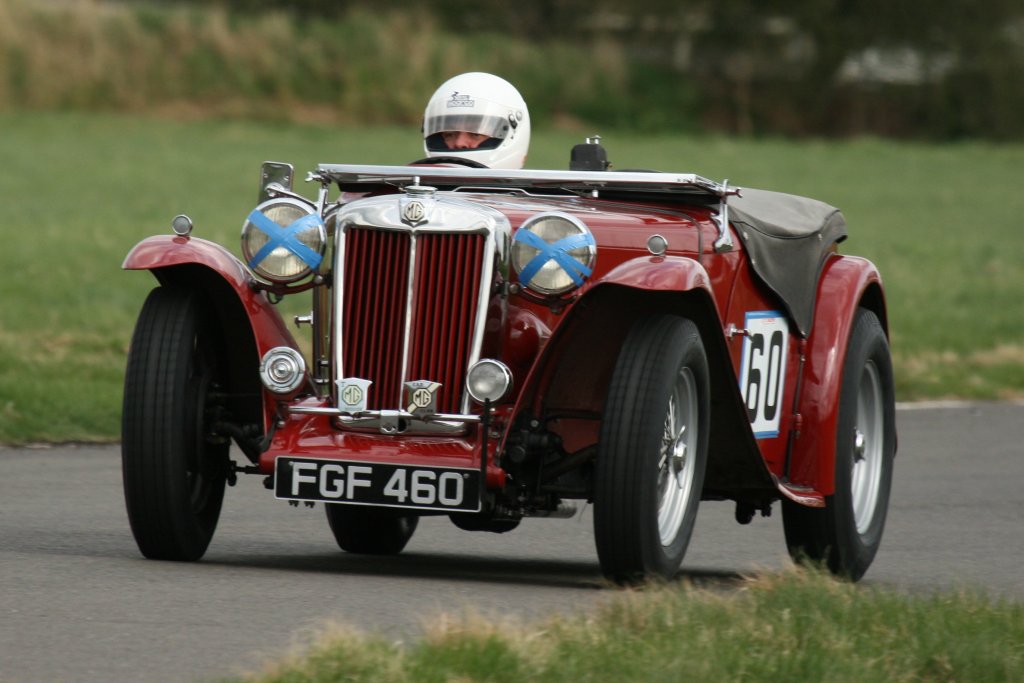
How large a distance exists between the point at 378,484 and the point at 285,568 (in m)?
0.68

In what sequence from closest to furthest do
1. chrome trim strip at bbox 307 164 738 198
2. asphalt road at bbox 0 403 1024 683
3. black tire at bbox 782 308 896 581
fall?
asphalt road at bbox 0 403 1024 683, chrome trim strip at bbox 307 164 738 198, black tire at bbox 782 308 896 581

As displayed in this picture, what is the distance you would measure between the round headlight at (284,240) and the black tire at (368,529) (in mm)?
1291

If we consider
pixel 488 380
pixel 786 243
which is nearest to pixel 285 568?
pixel 488 380

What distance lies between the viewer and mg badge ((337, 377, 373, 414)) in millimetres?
6152

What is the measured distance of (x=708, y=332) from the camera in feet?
20.9

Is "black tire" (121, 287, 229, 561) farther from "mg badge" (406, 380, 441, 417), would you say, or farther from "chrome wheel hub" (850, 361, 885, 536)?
"chrome wheel hub" (850, 361, 885, 536)

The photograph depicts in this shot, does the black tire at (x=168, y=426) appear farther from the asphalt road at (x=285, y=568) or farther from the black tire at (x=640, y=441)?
the black tire at (x=640, y=441)

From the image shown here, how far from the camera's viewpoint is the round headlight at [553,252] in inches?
239

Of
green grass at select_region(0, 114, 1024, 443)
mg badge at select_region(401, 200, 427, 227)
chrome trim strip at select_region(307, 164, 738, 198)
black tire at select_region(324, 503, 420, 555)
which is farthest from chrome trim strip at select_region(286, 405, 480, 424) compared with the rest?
green grass at select_region(0, 114, 1024, 443)

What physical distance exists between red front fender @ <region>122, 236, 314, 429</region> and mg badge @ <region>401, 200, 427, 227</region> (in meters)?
0.59

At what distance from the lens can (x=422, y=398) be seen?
612cm

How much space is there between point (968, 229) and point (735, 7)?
28.6 metres

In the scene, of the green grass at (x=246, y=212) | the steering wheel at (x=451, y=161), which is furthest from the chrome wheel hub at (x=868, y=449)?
the green grass at (x=246, y=212)

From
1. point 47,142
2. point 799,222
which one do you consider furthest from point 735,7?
point 799,222
